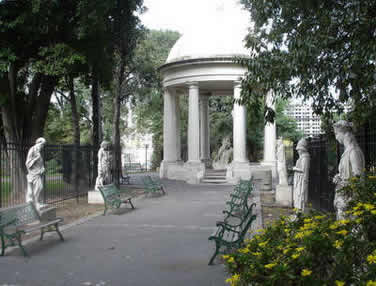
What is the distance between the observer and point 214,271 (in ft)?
20.9

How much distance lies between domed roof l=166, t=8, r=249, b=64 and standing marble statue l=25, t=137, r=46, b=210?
51.7 ft

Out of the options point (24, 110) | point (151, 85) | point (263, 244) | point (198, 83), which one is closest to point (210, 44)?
point (198, 83)

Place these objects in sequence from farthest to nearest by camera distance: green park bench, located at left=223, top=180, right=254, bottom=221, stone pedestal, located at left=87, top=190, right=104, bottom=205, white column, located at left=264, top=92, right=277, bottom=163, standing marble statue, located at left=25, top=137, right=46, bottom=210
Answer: white column, located at left=264, top=92, right=277, bottom=163
stone pedestal, located at left=87, top=190, right=104, bottom=205
green park bench, located at left=223, top=180, right=254, bottom=221
standing marble statue, located at left=25, top=137, right=46, bottom=210

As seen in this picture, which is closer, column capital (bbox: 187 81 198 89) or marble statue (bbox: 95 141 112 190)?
marble statue (bbox: 95 141 112 190)

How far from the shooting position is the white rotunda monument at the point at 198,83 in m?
24.4

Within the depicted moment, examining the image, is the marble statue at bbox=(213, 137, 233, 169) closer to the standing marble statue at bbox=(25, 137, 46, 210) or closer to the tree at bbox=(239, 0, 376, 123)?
the standing marble statue at bbox=(25, 137, 46, 210)

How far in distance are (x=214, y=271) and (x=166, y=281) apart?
0.89 m

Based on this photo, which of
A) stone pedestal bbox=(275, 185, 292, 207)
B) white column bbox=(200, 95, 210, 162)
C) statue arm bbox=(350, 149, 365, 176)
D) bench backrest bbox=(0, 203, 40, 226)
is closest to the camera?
statue arm bbox=(350, 149, 365, 176)

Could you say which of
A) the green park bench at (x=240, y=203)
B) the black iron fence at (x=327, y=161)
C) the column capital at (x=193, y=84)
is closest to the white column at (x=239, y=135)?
the column capital at (x=193, y=84)

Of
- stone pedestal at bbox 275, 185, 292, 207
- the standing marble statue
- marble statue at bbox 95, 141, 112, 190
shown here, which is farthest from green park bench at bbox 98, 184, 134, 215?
stone pedestal at bbox 275, 185, 292, 207

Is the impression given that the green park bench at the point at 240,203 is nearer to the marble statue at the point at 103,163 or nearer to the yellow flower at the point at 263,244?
the marble statue at the point at 103,163

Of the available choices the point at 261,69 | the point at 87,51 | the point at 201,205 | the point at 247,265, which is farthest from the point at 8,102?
the point at 247,265

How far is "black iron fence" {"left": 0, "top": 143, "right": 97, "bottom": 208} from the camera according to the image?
12.3 m

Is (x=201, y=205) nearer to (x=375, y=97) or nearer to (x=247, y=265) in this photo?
(x=375, y=97)
